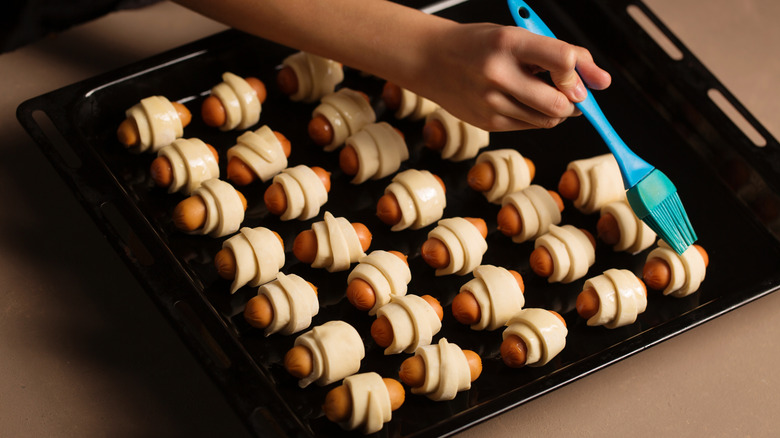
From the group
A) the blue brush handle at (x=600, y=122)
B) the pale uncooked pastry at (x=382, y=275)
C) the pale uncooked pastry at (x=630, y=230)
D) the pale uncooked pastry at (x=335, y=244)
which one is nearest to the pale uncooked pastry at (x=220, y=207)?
the pale uncooked pastry at (x=335, y=244)

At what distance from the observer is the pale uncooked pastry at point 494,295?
154cm

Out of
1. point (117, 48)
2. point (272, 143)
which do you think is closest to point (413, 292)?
point (272, 143)

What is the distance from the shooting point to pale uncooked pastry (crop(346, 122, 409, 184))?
68.4 inches

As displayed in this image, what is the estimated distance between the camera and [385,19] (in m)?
1.64

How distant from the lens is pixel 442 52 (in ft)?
5.16

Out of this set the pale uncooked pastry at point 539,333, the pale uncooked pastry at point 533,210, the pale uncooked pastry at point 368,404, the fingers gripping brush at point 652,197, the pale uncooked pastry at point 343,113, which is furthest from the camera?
the pale uncooked pastry at point 343,113

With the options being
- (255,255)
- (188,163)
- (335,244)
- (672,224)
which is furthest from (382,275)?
(672,224)

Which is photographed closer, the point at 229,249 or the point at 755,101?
the point at 229,249

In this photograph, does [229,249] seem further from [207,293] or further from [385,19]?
[385,19]

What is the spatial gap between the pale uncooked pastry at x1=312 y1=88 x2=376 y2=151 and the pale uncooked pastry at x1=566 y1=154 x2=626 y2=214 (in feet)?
1.46

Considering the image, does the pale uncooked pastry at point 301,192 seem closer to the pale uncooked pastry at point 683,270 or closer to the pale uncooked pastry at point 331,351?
the pale uncooked pastry at point 331,351

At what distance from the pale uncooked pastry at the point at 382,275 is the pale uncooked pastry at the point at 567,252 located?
0.90ft

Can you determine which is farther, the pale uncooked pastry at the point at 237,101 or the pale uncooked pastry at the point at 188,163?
the pale uncooked pastry at the point at 237,101

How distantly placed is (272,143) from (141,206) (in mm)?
→ 284
